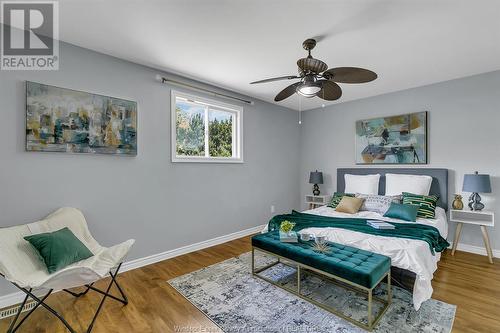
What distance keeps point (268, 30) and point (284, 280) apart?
267cm

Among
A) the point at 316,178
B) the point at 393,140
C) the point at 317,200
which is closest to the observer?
the point at 393,140

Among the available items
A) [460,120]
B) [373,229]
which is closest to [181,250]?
[373,229]

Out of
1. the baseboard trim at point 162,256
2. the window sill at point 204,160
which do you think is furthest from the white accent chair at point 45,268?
the window sill at point 204,160

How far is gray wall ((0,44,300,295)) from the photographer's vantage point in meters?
2.27

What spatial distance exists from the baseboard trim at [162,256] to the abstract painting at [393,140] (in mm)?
2701

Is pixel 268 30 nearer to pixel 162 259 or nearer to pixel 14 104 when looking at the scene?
pixel 14 104

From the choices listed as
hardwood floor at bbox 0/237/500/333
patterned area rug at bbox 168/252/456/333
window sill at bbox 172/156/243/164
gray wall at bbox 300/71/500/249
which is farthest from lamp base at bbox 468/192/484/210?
window sill at bbox 172/156/243/164

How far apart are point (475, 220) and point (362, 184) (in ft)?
5.06

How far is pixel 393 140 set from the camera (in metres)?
4.18

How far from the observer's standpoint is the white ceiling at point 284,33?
1.99m

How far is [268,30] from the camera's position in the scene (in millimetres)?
2311

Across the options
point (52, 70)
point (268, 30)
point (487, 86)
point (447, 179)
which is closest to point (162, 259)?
point (52, 70)

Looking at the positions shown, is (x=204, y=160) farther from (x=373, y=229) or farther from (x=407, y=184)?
(x=407, y=184)

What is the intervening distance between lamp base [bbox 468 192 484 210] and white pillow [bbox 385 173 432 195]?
506 mm
